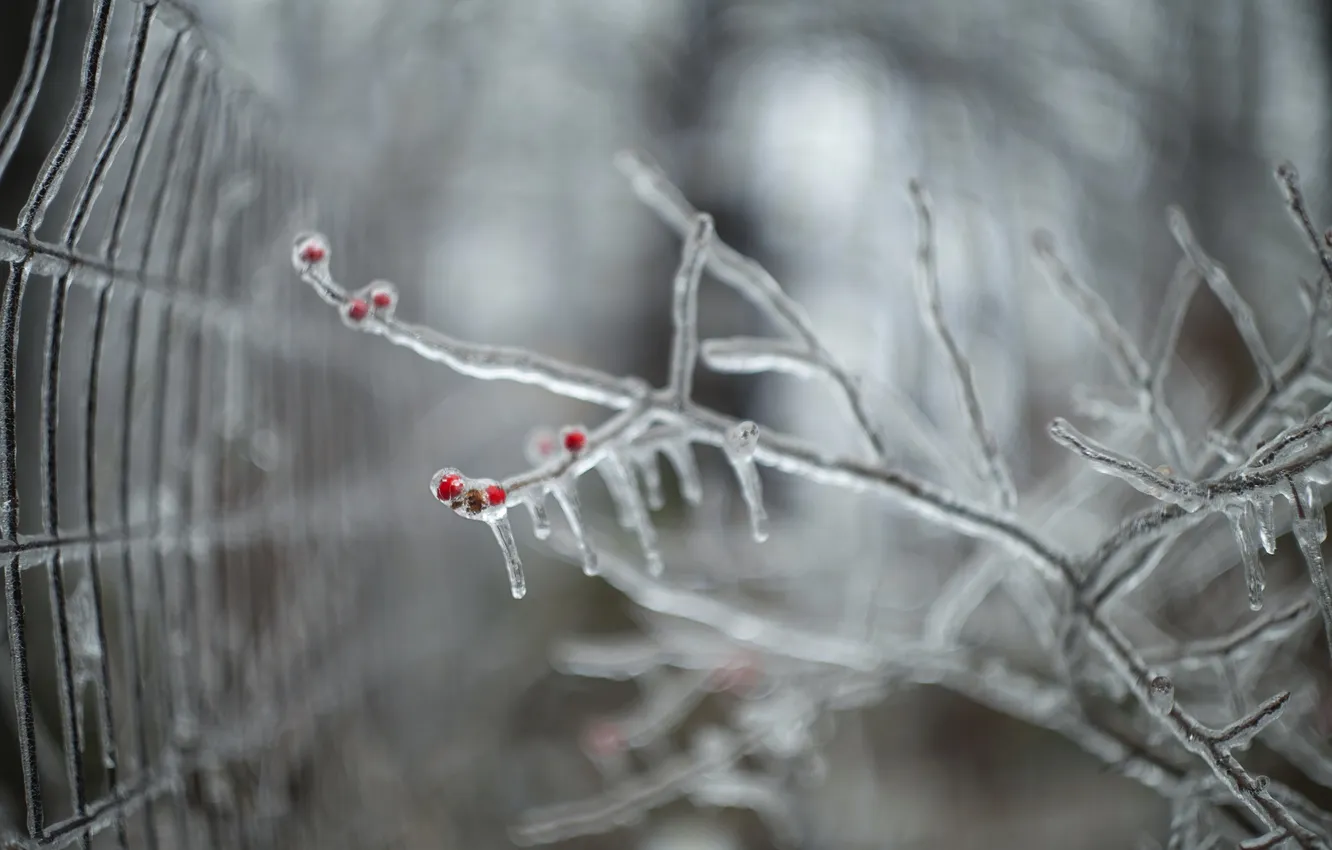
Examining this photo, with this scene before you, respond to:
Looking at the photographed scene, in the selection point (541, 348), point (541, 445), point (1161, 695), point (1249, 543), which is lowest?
point (1161, 695)

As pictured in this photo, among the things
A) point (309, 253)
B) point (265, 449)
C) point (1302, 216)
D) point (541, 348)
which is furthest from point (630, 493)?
point (541, 348)

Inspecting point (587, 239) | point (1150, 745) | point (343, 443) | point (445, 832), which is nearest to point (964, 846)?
point (445, 832)

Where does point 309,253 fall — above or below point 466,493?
above

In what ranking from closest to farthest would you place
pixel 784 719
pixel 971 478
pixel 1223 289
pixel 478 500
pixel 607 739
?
1. pixel 478 500
2. pixel 1223 289
3. pixel 971 478
4. pixel 784 719
5. pixel 607 739

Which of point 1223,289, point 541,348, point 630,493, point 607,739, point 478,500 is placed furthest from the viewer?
point 541,348

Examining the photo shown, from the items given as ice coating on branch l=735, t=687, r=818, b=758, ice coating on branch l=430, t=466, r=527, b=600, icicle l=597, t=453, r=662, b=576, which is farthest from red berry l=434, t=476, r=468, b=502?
ice coating on branch l=735, t=687, r=818, b=758

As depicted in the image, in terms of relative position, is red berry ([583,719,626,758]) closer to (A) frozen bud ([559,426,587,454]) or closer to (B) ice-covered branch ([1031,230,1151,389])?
(A) frozen bud ([559,426,587,454])

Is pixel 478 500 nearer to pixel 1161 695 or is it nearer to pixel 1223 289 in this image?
pixel 1161 695

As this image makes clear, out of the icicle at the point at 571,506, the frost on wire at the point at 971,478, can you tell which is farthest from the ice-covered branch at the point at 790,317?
the icicle at the point at 571,506

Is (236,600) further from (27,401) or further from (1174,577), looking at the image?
(1174,577)
